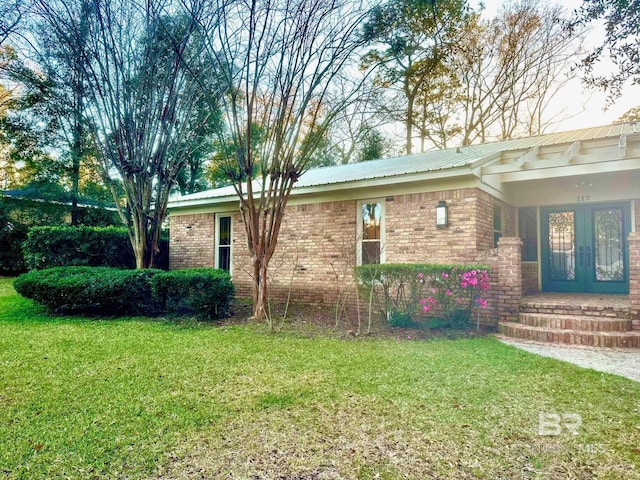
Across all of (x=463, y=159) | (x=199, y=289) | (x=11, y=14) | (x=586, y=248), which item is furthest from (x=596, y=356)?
(x=11, y=14)

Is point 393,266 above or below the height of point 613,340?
above

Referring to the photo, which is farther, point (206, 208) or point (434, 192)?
point (206, 208)

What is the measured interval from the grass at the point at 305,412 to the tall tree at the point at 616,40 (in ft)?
11.9

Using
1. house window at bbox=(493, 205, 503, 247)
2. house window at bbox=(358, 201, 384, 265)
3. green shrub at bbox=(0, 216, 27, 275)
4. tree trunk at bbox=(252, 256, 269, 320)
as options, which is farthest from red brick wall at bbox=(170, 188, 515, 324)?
green shrub at bbox=(0, 216, 27, 275)

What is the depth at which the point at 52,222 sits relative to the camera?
1496 centimetres

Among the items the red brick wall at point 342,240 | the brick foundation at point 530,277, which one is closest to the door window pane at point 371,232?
the red brick wall at point 342,240

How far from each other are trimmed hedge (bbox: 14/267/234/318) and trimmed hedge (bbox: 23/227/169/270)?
237 centimetres

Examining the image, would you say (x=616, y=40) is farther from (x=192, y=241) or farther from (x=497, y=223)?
(x=192, y=241)

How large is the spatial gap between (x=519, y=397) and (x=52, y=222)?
1650 cm

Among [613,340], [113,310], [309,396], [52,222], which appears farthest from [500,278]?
[52,222]

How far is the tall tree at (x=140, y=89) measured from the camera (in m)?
8.28

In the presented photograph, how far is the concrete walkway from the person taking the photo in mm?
4609

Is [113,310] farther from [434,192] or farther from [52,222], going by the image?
[52,222]

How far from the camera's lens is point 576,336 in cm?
591
